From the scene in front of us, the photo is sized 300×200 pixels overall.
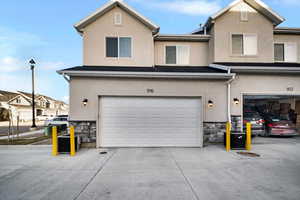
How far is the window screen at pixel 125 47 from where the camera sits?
32.2 ft

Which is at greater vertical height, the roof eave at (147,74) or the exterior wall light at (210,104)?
the roof eave at (147,74)

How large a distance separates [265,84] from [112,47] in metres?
8.47

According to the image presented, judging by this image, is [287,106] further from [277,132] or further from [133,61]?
[133,61]

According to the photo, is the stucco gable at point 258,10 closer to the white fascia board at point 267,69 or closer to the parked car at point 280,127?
the white fascia board at point 267,69

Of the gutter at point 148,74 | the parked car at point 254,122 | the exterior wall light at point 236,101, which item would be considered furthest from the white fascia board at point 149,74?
the parked car at point 254,122

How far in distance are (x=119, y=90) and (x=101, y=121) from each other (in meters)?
1.70

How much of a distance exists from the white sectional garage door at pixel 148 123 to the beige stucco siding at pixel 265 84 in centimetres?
249

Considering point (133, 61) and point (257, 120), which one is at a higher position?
point (133, 61)

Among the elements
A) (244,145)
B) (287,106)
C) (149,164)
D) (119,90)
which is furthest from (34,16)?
(287,106)

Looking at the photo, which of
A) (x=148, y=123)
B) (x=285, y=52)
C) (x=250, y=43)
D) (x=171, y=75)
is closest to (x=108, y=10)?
(x=171, y=75)

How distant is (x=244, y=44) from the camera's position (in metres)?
10.2

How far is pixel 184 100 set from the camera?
27.2 ft

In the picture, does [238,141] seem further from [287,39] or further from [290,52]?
[287,39]

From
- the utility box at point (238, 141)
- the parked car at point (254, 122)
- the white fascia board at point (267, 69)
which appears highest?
the white fascia board at point (267, 69)
